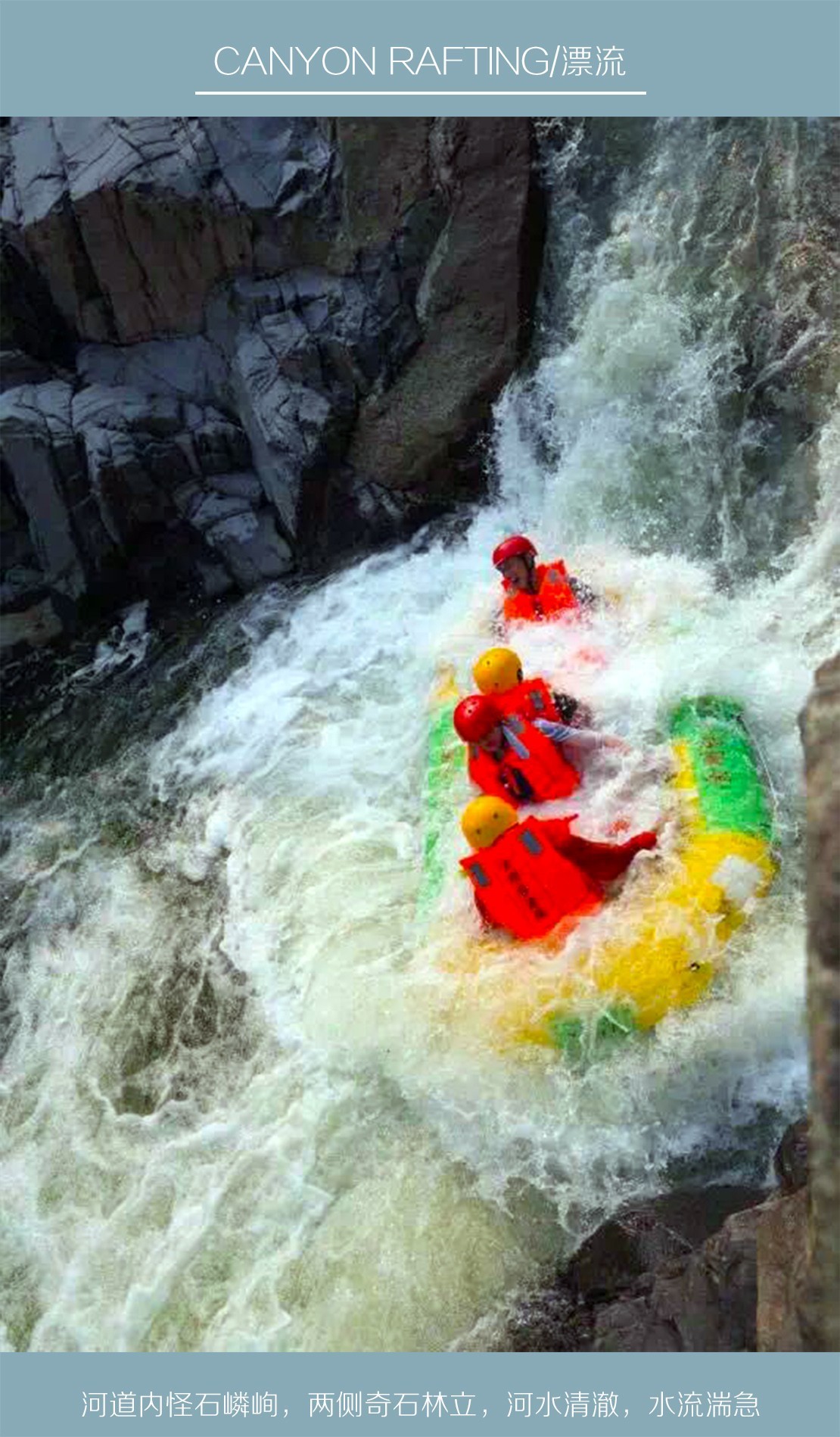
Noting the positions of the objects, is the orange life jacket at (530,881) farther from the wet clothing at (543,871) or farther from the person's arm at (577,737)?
the person's arm at (577,737)

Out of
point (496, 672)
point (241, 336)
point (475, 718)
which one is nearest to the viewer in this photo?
point (475, 718)

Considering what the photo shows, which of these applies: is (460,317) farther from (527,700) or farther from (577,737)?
(577,737)

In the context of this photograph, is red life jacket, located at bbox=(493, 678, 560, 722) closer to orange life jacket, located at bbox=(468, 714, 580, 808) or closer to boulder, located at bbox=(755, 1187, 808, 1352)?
orange life jacket, located at bbox=(468, 714, 580, 808)

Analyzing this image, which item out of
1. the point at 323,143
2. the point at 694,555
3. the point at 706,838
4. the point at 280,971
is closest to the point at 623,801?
the point at 706,838

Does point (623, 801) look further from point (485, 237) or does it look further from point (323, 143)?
point (323, 143)

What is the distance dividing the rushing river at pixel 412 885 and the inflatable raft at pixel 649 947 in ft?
0.38

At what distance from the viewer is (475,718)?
17.0 feet

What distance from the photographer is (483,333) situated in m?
8.07

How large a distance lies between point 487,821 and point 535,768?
2.13 feet

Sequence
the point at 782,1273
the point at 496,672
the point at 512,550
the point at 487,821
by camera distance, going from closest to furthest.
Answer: the point at 782,1273 → the point at 487,821 → the point at 496,672 → the point at 512,550

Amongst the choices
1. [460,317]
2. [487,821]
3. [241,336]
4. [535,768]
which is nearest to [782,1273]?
[487,821]

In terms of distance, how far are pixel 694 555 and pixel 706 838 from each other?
9.00ft

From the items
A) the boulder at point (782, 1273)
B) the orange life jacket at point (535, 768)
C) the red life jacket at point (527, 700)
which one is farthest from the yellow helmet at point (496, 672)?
the boulder at point (782, 1273)

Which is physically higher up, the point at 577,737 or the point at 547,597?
the point at 547,597
